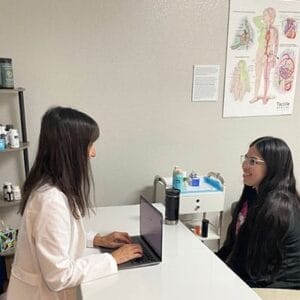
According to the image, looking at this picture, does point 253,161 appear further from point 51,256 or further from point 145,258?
point 51,256

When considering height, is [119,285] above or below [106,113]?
below

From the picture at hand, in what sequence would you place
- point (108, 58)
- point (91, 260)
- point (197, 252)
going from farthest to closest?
point (108, 58) < point (197, 252) < point (91, 260)

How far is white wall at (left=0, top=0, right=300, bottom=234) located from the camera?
2238 mm

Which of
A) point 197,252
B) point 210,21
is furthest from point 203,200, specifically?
point 210,21

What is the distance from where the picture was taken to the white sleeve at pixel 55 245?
117 centimetres

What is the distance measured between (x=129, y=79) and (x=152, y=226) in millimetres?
1220

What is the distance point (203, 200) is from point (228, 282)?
1.05m

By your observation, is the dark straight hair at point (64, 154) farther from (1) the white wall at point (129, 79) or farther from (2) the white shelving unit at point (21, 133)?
(1) the white wall at point (129, 79)

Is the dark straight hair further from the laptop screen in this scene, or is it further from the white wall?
the white wall

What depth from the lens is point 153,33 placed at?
2.41m

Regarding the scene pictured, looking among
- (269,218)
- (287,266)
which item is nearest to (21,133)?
(269,218)

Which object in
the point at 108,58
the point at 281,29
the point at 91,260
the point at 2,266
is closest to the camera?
the point at 91,260

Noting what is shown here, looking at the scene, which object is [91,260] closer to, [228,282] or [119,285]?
[119,285]

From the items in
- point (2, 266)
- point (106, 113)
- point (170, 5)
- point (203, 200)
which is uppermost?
point (170, 5)
